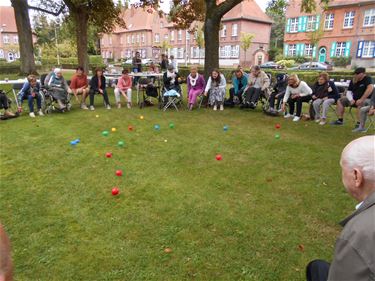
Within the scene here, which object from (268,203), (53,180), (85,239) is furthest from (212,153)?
(85,239)

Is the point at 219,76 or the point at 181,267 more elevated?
the point at 219,76

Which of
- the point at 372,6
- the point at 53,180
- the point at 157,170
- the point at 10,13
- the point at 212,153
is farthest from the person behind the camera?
the point at 10,13

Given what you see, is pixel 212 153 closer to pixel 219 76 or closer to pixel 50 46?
pixel 219 76

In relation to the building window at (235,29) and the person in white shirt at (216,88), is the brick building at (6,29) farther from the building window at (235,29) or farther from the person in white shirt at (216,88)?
the person in white shirt at (216,88)

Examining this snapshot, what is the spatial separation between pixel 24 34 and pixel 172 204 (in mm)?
15467

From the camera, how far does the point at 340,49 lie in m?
38.1

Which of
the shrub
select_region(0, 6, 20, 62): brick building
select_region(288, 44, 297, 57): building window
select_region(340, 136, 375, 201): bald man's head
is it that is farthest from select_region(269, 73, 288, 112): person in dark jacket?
select_region(0, 6, 20, 62): brick building

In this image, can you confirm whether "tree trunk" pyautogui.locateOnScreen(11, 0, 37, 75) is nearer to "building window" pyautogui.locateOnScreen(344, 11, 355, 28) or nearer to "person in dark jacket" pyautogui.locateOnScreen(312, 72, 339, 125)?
"person in dark jacket" pyautogui.locateOnScreen(312, 72, 339, 125)

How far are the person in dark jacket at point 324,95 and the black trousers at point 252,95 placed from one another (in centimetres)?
167

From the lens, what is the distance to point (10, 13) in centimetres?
6625

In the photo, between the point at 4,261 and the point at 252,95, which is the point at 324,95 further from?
the point at 4,261

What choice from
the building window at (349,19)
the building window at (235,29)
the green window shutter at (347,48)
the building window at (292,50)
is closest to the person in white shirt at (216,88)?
the green window shutter at (347,48)

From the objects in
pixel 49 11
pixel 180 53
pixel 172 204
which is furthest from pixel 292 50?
pixel 172 204

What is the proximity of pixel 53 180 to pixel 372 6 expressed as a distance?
40.2m
